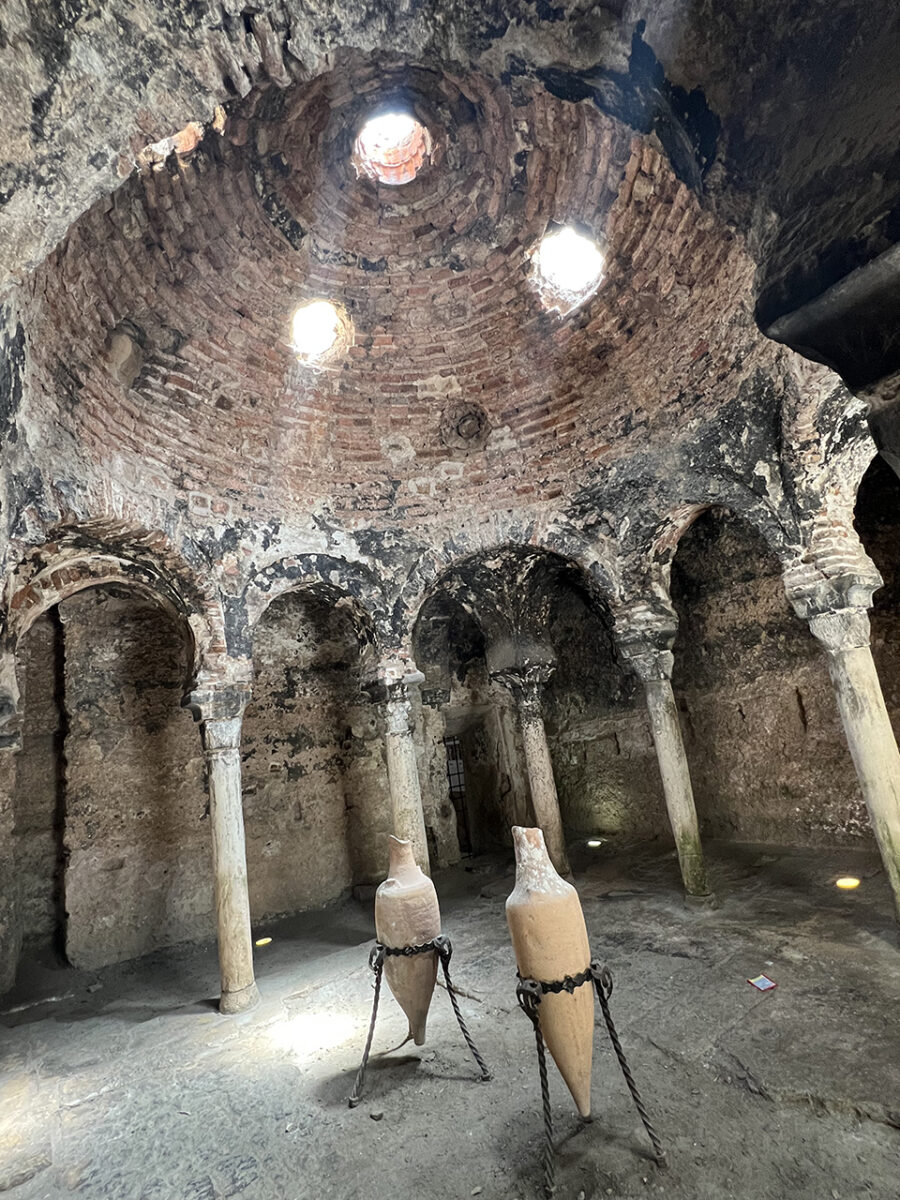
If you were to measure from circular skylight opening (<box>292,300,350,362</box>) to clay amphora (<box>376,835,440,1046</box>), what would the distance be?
536cm

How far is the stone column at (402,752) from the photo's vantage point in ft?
21.8

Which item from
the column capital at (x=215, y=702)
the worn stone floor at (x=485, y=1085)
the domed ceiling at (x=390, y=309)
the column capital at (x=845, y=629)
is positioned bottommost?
the worn stone floor at (x=485, y=1085)

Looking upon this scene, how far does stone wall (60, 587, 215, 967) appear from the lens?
6598 mm

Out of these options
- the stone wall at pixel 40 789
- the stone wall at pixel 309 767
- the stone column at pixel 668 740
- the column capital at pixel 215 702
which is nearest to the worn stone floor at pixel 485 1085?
the stone wall at pixel 40 789

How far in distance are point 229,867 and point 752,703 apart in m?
6.42

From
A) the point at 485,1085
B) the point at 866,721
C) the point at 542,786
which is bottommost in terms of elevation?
the point at 485,1085

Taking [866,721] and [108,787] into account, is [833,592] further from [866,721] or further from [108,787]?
[108,787]

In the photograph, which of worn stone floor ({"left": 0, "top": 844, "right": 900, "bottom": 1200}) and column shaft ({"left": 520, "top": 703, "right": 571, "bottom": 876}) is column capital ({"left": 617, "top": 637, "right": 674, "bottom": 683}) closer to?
column shaft ({"left": 520, "top": 703, "right": 571, "bottom": 876})

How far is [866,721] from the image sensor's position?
16.7 feet

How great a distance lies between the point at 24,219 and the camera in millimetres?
2258

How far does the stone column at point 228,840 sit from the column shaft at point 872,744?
211 inches

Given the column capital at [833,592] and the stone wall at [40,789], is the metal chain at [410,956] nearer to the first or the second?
the column capital at [833,592]

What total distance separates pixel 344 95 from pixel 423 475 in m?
3.53

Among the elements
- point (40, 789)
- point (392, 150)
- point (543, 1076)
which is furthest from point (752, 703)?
point (40, 789)
